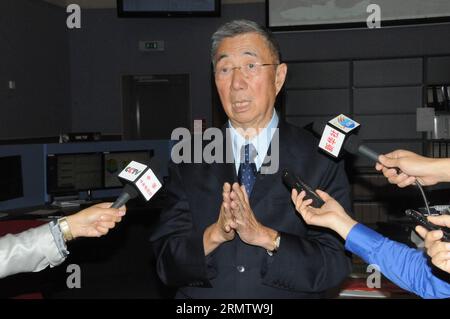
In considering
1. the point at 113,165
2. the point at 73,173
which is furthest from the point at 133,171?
Result: the point at 113,165

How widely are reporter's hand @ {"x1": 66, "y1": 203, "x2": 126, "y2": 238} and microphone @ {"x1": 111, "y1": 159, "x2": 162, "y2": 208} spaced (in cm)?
2

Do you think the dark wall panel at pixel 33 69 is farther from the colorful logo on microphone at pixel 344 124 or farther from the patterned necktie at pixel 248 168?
the colorful logo on microphone at pixel 344 124

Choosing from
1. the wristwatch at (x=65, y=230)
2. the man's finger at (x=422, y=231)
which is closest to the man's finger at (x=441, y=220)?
the man's finger at (x=422, y=231)

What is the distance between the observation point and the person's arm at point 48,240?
1.40m

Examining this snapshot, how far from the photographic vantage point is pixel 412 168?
1419 millimetres

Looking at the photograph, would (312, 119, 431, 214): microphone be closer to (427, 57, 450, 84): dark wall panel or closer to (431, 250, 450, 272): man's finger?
(431, 250, 450, 272): man's finger

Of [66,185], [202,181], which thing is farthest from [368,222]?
[202,181]

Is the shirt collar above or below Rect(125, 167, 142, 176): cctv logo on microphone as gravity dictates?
above

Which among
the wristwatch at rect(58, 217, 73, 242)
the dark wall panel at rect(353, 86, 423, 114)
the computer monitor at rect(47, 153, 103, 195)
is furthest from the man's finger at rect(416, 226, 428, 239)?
the dark wall panel at rect(353, 86, 423, 114)

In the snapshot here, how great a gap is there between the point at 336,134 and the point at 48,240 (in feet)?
2.91

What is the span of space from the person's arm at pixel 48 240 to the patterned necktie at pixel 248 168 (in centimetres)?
39

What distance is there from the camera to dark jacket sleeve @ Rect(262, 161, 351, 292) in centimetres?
140
